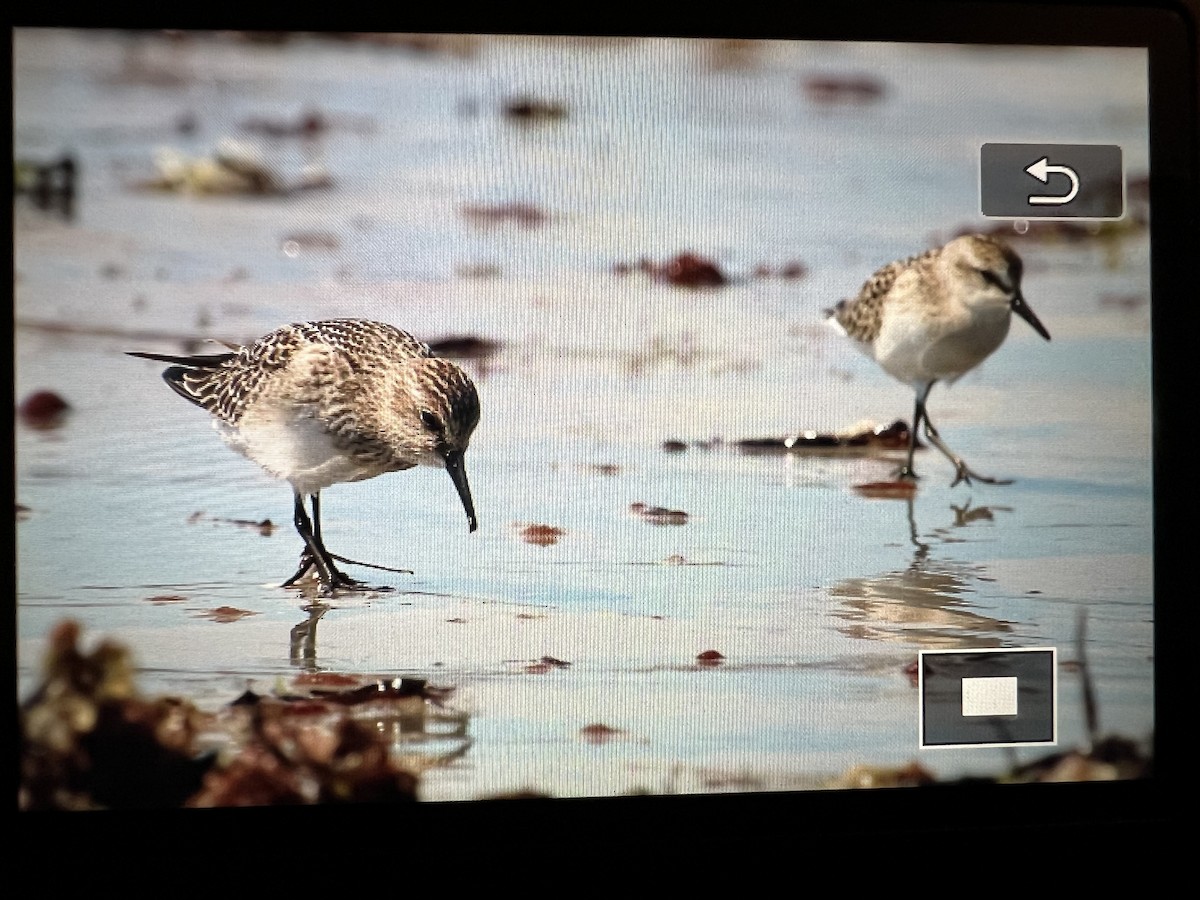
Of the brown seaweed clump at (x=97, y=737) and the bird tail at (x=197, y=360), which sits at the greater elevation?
the bird tail at (x=197, y=360)

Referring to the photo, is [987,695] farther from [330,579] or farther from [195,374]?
[195,374]

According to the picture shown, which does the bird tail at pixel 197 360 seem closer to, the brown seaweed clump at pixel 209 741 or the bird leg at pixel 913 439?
the brown seaweed clump at pixel 209 741

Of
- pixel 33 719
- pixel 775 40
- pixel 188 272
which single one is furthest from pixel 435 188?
pixel 33 719

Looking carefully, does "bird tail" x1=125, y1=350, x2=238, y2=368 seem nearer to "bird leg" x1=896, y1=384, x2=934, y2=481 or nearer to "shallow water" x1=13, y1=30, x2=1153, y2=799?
"shallow water" x1=13, y1=30, x2=1153, y2=799

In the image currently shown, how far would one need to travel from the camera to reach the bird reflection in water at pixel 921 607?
61.2 inches

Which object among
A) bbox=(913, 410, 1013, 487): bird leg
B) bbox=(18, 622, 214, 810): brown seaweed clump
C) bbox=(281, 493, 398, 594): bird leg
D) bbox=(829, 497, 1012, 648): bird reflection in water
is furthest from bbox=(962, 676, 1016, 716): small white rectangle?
bbox=(18, 622, 214, 810): brown seaweed clump

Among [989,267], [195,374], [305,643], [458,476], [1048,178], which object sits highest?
[1048,178]

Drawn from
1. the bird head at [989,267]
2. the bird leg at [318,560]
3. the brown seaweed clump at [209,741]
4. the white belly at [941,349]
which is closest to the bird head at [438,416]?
the bird leg at [318,560]

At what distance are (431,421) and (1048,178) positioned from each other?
31.5 inches

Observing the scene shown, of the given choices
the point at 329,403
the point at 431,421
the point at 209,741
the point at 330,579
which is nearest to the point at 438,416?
the point at 431,421

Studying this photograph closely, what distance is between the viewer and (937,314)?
5.23 feet

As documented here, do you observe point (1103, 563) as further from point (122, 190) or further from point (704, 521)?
point (122, 190)

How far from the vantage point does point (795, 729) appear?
1550 millimetres

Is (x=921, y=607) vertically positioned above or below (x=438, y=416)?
below
